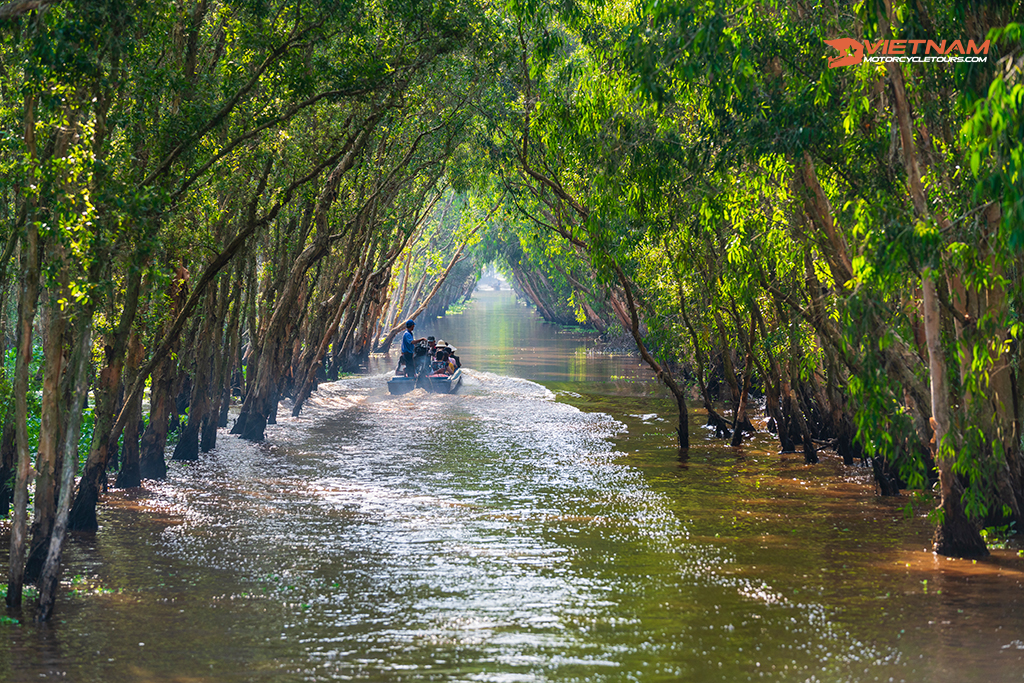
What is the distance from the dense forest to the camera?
7605 millimetres

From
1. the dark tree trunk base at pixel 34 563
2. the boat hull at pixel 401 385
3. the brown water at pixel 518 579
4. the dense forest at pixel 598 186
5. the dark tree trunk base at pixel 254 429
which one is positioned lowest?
the brown water at pixel 518 579

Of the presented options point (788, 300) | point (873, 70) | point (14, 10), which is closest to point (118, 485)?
point (14, 10)

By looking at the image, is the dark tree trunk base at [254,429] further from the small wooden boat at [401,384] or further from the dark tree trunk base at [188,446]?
the small wooden boat at [401,384]

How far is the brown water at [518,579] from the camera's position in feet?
22.7

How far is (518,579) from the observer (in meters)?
9.12

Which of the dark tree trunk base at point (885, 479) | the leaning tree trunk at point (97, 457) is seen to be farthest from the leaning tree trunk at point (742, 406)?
the leaning tree trunk at point (97, 457)

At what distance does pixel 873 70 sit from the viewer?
9016 mm

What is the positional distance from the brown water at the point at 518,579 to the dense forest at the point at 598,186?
792 mm

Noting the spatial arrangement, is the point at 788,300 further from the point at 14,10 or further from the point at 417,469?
the point at 14,10

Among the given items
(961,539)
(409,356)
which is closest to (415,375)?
(409,356)

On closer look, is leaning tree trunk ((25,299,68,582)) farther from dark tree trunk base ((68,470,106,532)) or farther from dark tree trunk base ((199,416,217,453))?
dark tree trunk base ((199,416,217,453))

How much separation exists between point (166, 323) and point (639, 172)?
267 inches

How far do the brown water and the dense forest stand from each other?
2.60 ft

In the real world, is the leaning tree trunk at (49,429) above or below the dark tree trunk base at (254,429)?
above
